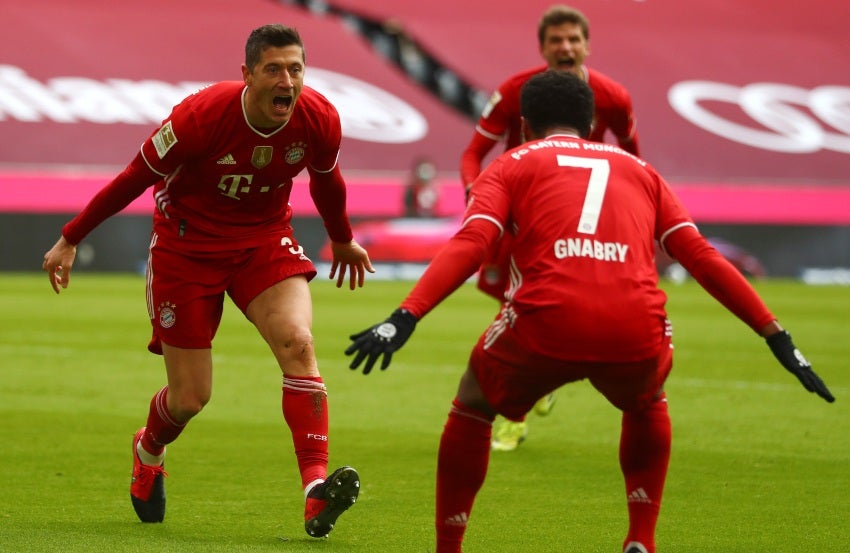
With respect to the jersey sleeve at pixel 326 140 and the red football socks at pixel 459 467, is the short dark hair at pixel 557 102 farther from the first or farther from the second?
the jersey sleeve at pixel 326 140

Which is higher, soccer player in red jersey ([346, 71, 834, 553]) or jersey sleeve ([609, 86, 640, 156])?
soccer player in red jersey ([346, 71, 834, 553])

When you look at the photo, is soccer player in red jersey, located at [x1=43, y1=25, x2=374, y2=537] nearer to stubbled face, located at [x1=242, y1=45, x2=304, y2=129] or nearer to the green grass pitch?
stubbled face, located at [x1=242, y1=45, x2=304, y2=129]

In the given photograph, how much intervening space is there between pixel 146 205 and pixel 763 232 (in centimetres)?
1074

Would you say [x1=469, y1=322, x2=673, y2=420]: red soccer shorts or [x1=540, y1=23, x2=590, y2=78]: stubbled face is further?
[x1=540, y1=23, x2=590, y2=78]: stubbled face

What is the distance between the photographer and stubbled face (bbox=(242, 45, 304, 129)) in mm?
5574

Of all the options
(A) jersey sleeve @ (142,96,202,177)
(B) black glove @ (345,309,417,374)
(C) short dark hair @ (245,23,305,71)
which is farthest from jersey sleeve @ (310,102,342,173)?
(B) black glove @ (345,309,417,374)

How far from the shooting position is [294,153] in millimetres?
5859

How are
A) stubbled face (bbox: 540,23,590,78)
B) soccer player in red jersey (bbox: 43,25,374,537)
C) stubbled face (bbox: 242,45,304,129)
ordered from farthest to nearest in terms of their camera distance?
stubbled face (bbox: 540,23,590,78) → soccer player in red jersey (bbox: 43,25,374,537) → stubbled face (bbox: 242,45,304,129)

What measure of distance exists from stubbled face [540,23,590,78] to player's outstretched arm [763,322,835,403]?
3682mm

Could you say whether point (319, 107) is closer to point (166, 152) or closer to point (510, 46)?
point (166, 152)

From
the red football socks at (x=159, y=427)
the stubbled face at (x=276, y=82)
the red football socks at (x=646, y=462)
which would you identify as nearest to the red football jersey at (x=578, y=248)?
the red football socks at (x=646, y=462)

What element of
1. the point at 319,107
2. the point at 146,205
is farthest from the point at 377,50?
the point at 319,107

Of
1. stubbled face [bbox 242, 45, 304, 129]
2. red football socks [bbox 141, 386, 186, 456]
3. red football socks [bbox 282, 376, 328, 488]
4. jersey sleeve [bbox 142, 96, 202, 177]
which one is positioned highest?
stubbled face [bbox 242, 45, 304, 129]

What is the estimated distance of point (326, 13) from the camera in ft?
99.8
